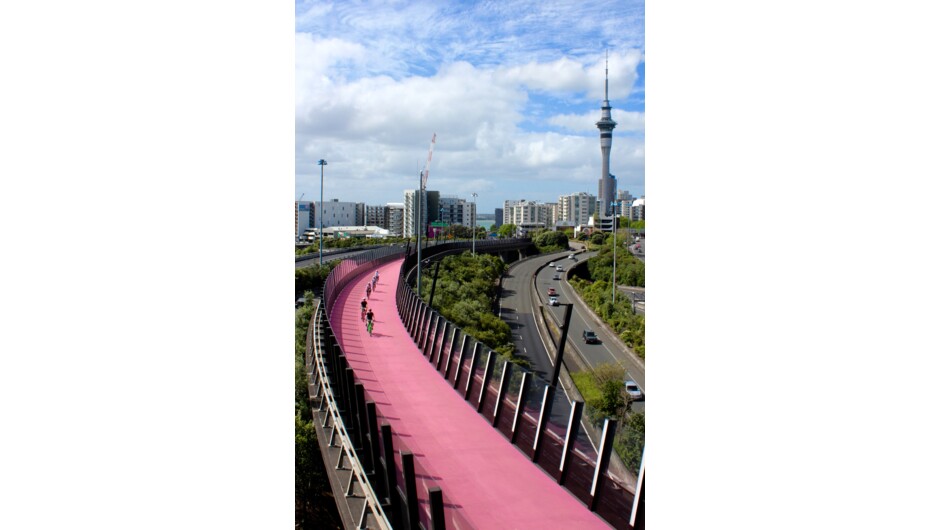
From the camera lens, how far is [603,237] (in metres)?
64.4

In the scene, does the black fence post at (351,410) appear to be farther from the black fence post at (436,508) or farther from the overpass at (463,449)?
the black fence post at (436,508)

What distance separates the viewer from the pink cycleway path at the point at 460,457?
4.50m

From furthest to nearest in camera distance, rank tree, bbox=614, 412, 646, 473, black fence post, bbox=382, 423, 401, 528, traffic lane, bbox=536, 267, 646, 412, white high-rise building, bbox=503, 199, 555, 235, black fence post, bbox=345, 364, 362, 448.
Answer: white high-rise building, bbox=503, 199, 555, 235, traffic lane, bbox=536, 267, 646, 412, black fence post, bbox=345, 364, 362, 448, black fence post, bbox=382, 423, 401, 528, tree, bbox=614, 412, 646, 473

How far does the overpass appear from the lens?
4.23m

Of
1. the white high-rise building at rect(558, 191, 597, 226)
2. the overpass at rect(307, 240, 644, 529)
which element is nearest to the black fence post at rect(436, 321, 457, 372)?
the overpass at rect(307, 240, 644, 529)

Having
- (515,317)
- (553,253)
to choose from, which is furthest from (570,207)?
(515,317)

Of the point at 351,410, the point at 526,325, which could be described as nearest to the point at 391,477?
the point at 351,410

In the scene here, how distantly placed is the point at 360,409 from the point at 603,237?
2399 inches

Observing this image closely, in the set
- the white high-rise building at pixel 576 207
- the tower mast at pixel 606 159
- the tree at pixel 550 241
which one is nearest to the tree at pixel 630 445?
the tree at pixel 550 241

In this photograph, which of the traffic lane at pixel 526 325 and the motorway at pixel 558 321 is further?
the motorway at pixel 558 321

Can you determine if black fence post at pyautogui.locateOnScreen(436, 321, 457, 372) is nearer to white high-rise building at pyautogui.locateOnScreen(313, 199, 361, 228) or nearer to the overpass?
the overpass

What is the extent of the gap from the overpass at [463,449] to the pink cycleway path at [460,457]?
10 millimetres

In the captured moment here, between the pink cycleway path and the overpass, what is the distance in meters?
0.01
